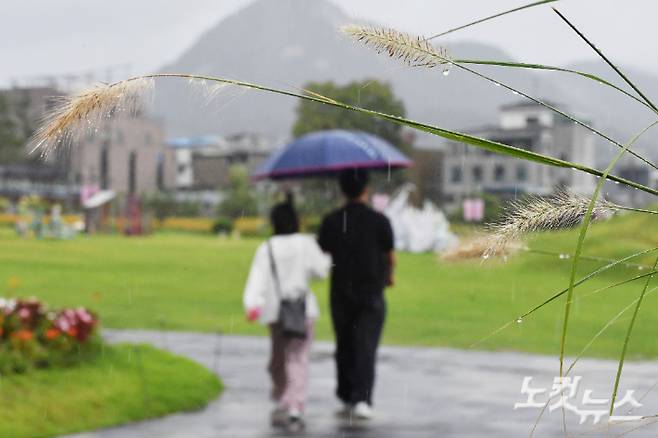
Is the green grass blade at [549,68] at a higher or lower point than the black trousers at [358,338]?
higher

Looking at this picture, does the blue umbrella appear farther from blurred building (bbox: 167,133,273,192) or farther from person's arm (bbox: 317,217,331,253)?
blurred building (bbox: 167,133,273,192)

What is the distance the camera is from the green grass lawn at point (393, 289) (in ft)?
79.3

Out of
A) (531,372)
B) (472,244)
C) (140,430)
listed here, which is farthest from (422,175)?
(472,244)

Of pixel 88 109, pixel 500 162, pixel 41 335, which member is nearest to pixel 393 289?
pixel 500 162

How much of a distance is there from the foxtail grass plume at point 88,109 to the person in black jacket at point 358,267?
578 centimetres

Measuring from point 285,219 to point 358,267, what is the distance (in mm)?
546

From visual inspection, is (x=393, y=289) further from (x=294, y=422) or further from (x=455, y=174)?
(x=294, y=422)

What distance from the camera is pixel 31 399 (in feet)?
28.0

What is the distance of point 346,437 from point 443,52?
240 inches

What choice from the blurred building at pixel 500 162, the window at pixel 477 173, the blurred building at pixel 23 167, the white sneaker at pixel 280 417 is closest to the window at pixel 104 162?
the blurred building at pixel 23 167

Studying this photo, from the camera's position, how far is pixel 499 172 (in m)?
76.8

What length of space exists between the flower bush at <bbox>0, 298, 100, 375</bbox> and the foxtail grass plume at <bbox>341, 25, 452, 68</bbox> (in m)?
7.25

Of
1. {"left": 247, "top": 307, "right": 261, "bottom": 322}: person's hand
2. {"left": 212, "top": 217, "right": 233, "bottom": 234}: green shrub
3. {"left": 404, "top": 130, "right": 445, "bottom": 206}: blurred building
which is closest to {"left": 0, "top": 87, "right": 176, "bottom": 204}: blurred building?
{"left": 212, "top": 217, "right": 233, "bottom": 234}: green shrub

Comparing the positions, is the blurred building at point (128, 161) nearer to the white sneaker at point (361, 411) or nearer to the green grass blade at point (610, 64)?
the white sneaker at point (361, 411)
